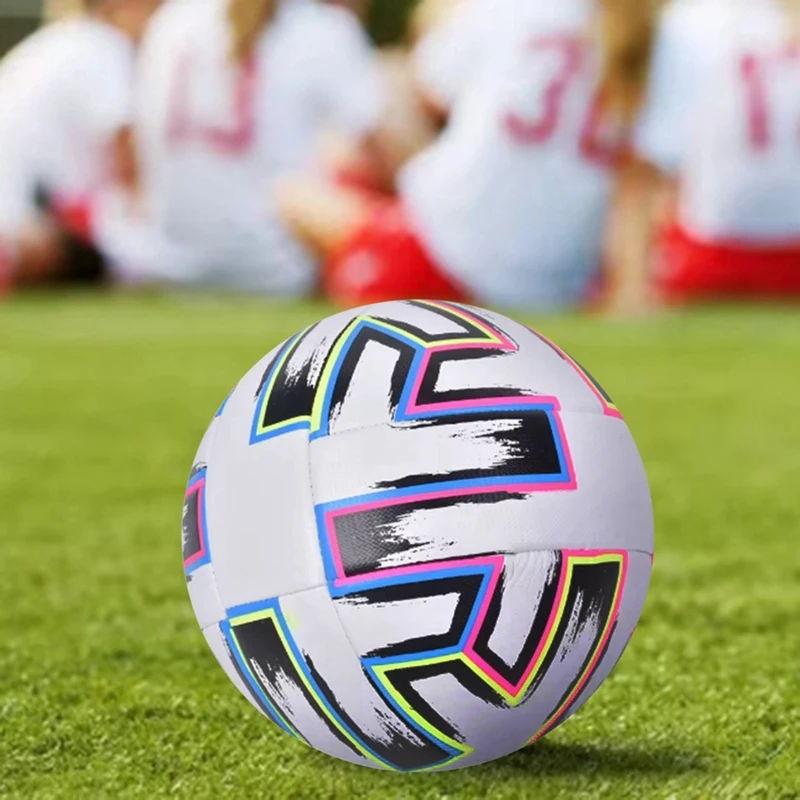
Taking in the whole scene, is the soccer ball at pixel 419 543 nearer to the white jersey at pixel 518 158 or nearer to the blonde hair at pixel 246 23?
the white jersey at pixel 518 158

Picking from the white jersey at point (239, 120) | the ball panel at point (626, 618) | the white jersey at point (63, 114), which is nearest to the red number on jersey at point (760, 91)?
the white jersey at point (239, 120)

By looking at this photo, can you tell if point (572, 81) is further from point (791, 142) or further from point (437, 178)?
point (791, 142)

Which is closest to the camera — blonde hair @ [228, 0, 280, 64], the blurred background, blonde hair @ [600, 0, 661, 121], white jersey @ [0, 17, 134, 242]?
the blurred background

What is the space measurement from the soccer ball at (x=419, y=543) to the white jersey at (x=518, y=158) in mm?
6928

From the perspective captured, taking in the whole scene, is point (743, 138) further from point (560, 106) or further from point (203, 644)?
point (203, 644)

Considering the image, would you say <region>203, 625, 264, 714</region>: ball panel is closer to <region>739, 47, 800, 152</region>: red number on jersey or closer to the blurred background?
the blurred background

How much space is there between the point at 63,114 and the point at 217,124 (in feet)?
4.70

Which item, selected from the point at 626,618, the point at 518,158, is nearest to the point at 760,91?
the point at 518,158

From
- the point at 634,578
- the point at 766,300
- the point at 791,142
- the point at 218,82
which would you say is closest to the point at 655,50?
the point at 791,142

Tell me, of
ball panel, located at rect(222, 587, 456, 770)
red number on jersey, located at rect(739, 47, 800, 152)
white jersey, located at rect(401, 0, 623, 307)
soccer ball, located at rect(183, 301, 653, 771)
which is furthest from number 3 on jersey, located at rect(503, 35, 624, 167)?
ball panel, located at rect(222, 587, 456, 770)

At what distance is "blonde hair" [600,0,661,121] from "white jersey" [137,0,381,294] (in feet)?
8.17

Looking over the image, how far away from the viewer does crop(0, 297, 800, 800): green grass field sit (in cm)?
196

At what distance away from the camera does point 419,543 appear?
1.78 m

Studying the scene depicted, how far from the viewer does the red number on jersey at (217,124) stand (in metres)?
10.1
